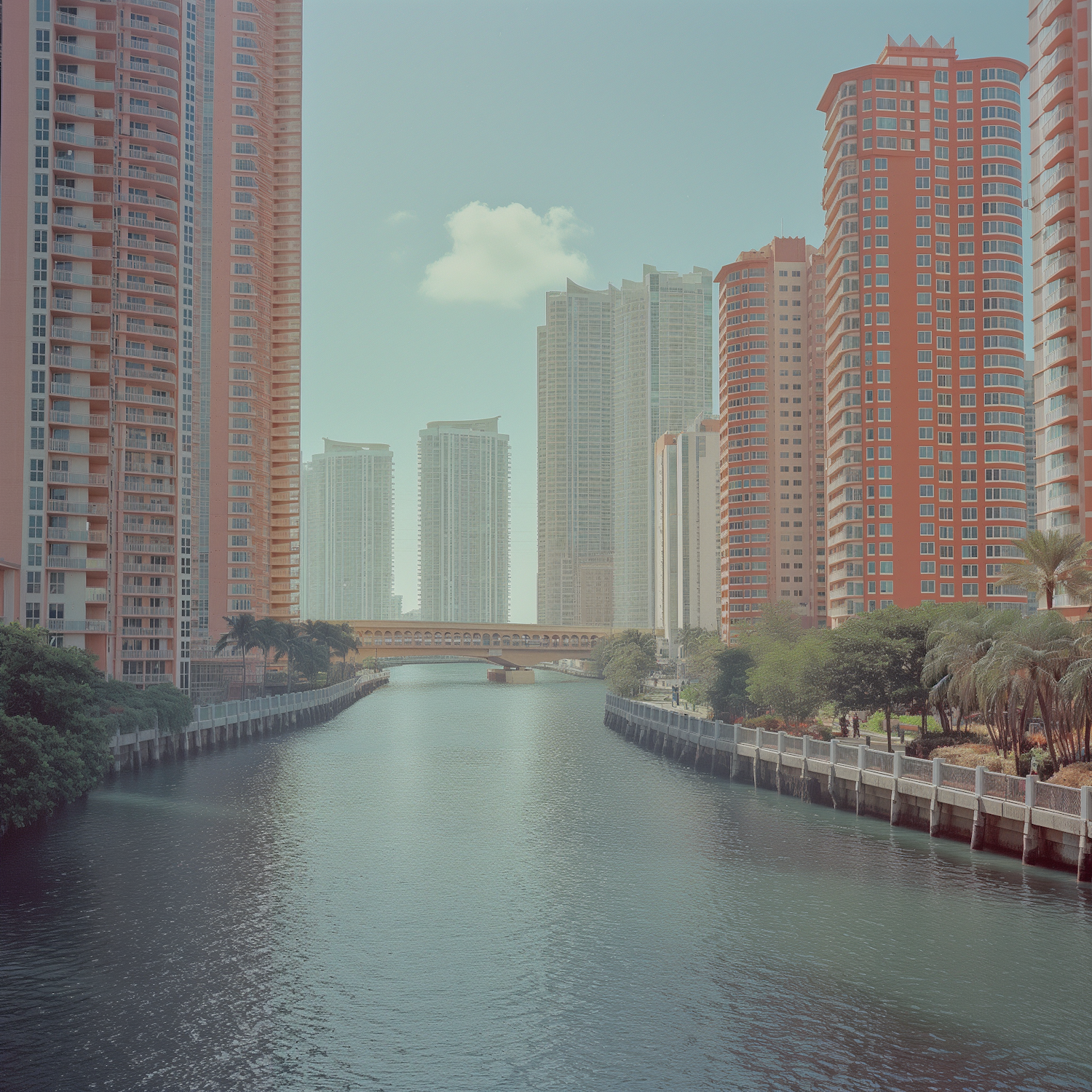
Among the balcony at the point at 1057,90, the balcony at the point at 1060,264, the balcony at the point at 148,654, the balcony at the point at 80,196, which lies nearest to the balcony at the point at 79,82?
the balcony at the point at 80,196

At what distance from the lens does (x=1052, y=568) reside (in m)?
67.6

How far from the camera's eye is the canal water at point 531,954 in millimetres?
27250

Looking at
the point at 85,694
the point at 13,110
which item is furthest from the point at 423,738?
the point at 13,110

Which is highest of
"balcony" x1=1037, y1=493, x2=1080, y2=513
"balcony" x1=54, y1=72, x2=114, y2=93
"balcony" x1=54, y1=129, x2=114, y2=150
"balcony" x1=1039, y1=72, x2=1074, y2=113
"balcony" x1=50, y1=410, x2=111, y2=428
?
"balcony" x1=54, y1=72, x2=114, y2=93

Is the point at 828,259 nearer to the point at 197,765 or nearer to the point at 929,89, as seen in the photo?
the point at 929,89

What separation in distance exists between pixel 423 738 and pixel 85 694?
5422cm

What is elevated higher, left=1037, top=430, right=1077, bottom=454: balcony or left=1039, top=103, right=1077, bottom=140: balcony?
left=1039, top=103, right=1077, bottom=140: balcony

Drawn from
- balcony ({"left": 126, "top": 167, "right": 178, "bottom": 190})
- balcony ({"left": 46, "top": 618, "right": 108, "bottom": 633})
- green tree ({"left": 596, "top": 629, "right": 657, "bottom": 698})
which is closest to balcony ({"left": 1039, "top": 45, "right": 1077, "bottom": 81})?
green tree ({"left": 596, "top": 629, "right": 657, "bottom": 698})

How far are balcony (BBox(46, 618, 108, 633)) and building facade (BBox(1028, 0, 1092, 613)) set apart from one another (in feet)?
262

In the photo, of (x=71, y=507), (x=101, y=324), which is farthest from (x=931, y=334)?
(x=71, y=507)

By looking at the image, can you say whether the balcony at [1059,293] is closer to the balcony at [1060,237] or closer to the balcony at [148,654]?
the balcony at [1060,237]

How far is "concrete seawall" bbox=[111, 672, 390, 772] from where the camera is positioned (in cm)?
7969

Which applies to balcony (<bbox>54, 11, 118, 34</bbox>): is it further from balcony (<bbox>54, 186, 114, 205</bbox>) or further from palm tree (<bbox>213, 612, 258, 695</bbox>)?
palm tree (<bbox>213, 612, 258, 695</bbox>)

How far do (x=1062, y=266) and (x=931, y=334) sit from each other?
164ft
